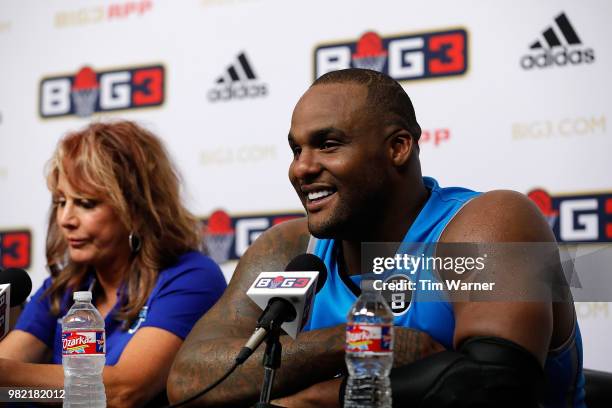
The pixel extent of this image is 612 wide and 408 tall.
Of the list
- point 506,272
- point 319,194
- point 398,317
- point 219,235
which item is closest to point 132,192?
point 219,235

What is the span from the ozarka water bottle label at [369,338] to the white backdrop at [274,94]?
161 centimetres

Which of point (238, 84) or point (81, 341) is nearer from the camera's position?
point (81, 341)

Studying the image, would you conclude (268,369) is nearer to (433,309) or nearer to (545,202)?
(433,309)

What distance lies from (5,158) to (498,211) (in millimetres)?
2563

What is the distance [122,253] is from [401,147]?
1066 millimetres

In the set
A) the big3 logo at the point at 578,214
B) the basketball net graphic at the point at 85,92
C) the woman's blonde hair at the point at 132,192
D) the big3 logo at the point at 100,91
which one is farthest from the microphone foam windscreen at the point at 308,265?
the basketball net graphic at the point at 85,92

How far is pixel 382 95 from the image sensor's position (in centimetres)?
201

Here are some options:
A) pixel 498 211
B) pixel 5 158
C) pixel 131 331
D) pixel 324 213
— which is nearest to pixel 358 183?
pixel 324 213

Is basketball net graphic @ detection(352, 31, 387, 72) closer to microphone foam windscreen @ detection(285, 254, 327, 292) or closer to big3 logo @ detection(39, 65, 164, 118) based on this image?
big3 logo @ detection(39, 65, 164, 118)

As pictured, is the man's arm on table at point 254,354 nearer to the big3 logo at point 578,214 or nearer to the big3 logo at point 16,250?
the big3 logo at point 578,214

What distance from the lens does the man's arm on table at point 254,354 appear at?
175 centimetres

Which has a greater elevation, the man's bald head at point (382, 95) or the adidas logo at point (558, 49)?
the adidas logo at point (558, 49)

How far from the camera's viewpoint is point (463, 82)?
3.05m

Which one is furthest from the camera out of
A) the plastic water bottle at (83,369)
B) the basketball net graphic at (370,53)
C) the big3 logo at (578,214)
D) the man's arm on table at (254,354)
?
the basketball net graphic at (370,53)
